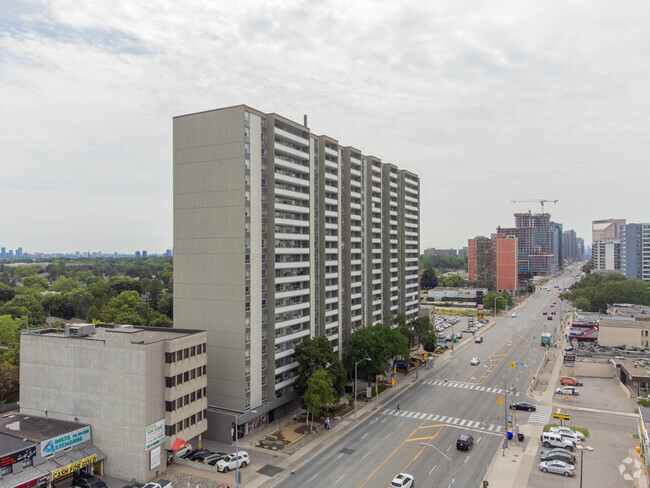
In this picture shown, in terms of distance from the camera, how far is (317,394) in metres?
65.4

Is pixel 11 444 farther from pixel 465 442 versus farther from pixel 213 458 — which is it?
pixel 465 442

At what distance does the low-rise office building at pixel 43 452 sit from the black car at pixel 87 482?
3.40 ft

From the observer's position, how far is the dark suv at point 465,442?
59.2 meters

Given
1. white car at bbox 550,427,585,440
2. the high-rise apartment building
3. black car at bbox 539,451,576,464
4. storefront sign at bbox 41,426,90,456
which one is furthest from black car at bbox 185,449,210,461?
white car at bbox 550,427,585,440

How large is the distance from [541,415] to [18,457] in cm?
7223

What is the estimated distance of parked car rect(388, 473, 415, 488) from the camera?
48.4 meters

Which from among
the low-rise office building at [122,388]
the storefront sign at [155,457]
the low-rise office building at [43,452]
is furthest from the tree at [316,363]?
the low-rise office building at [43,452]

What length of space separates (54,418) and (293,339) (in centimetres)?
3379

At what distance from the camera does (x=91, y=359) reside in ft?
182

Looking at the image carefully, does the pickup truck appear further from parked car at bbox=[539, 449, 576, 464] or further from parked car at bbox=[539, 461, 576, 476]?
parked car at bbox=[539, 461, 576, 476]

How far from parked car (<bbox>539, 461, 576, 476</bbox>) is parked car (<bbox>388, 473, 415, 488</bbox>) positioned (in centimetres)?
1645

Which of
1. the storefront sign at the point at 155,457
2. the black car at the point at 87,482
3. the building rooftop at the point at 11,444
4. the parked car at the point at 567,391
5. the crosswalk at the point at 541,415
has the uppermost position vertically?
the building rooftop at the point at 11,444

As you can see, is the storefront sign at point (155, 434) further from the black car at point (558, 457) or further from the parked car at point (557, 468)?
the black car at point (558, 457)

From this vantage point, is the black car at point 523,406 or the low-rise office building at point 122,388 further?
the black car at point 523,406
